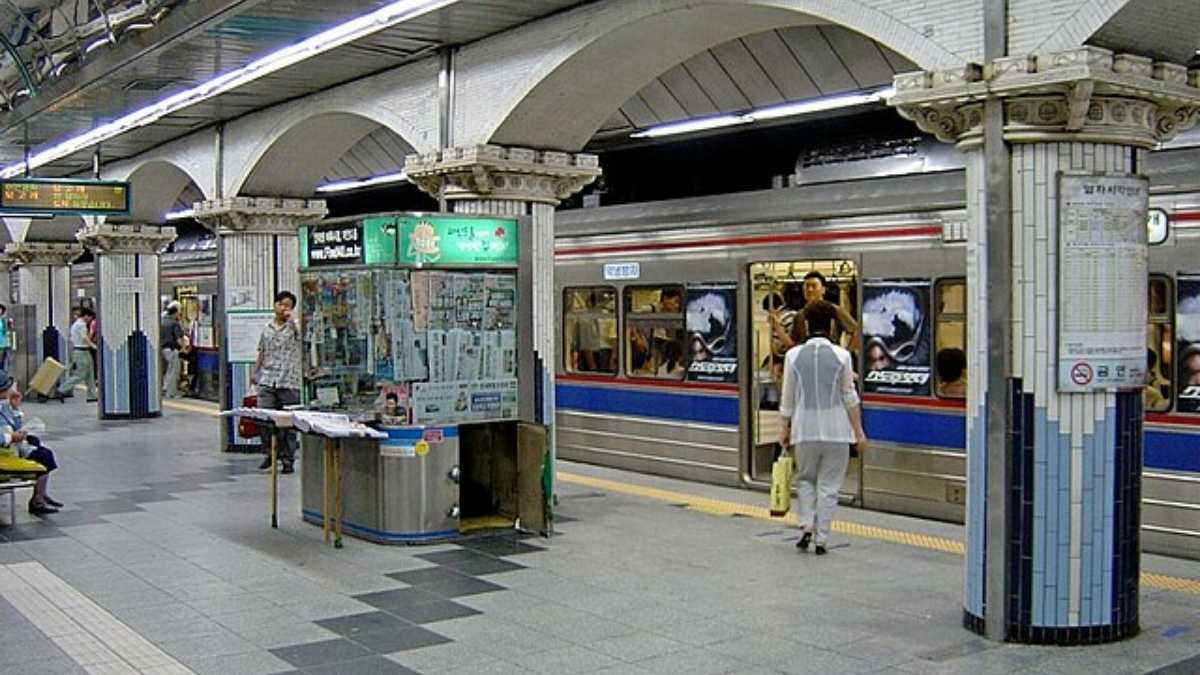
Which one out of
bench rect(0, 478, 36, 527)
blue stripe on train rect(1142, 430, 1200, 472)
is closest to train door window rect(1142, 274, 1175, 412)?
blue stripe on train rect(1142, 430, 1200, 472)

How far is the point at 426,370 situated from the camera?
8258 millimetres

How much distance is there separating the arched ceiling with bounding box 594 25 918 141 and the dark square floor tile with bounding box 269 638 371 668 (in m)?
6.38

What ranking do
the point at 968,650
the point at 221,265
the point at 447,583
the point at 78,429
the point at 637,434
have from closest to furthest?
the point at 968,650, the point at 447,583, the point at 637,434, the point at 221,265, the point at 78,429

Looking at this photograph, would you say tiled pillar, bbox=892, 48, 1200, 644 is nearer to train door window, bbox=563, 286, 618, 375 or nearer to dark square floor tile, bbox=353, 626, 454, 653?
dark square floor tile, bbox=353, 626, 454, 653

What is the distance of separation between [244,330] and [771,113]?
593 cm

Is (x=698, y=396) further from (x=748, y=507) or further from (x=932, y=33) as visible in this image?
(x=932, y=33)

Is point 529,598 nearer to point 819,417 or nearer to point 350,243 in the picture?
point 819,417

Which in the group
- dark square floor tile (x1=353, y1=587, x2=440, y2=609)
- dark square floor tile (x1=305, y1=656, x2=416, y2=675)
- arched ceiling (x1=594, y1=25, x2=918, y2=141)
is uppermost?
arched ceiling (x1=594, y1=25, x2=918, y2=141)

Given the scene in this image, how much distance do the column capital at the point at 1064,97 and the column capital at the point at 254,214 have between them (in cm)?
A: 849

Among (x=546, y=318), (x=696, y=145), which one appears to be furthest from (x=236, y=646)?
(x=696, y=145)

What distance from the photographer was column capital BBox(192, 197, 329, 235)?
13.0 m

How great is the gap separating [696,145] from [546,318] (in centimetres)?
524

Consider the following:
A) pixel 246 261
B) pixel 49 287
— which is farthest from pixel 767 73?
pixel 49 287

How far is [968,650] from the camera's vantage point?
5.62 m
